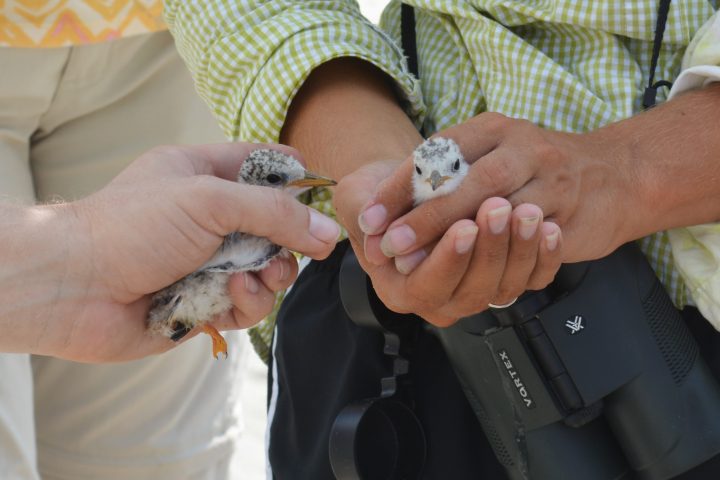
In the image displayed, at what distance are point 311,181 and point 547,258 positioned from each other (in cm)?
64

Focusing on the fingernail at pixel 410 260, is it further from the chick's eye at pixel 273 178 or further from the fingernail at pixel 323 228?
the chick's eye at pixel 273 178

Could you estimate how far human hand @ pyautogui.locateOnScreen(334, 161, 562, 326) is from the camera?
193cm

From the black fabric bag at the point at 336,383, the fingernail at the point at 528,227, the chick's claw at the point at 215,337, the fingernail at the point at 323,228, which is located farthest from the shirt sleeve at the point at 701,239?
the chick's claw at the point at 215,337

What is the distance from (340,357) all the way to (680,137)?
0.92 metres

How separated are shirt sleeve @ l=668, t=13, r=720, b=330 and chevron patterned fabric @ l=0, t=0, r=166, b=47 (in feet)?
6.18

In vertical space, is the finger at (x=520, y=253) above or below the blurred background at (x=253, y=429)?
above

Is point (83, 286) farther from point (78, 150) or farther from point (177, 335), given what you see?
point (78, 150)

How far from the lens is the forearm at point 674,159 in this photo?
2109 millimetres

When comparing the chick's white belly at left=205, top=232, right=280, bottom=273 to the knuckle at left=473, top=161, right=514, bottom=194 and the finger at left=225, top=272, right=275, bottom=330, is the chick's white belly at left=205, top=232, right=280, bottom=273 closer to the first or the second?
the finger at left=225, top=272, right=275, bottom=330

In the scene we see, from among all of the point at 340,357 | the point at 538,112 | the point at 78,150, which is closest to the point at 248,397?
the point at 78,150

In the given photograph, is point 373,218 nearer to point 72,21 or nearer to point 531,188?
point 531,188

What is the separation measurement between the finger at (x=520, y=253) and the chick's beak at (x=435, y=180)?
17 cm

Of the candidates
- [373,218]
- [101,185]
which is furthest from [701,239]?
[101,185]

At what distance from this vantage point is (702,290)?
2074 mm
